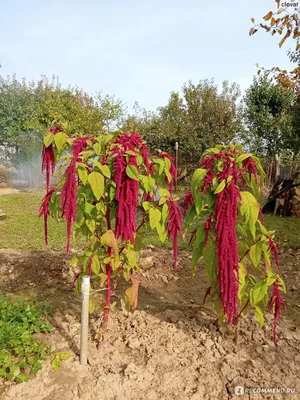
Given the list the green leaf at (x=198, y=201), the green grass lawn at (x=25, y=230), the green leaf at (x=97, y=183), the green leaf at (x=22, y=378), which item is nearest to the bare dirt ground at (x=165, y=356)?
the green leaf at (x=22, y=378)

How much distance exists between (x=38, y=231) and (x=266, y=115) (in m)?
11.6

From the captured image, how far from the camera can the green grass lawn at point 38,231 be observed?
17.1 ft

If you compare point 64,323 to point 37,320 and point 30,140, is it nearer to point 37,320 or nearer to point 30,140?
point 37,320

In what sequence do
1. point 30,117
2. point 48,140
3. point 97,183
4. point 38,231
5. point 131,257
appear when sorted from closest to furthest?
1. point 97,183
2. point 48,140
3. point 131,257
4. point 38,231
5. point 30,117

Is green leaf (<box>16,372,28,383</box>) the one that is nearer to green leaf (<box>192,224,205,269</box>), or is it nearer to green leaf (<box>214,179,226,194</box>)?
green leaf (<box>192,224,205,269</box>)

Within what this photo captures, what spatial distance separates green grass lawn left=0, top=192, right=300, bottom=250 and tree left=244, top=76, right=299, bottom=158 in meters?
7.03

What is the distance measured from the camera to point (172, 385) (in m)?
2.04

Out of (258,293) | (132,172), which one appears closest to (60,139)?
(132,172)

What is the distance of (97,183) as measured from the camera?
179 centimetres

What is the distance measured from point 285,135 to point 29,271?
474 inches

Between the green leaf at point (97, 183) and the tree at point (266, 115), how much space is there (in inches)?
512

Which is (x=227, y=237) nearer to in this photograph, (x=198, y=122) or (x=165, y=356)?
(x=165, y=356)

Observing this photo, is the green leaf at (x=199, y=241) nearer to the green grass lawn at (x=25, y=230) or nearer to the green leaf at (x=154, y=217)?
the green leaf at (x=154, y=217)

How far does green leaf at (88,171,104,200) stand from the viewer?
1777mm
